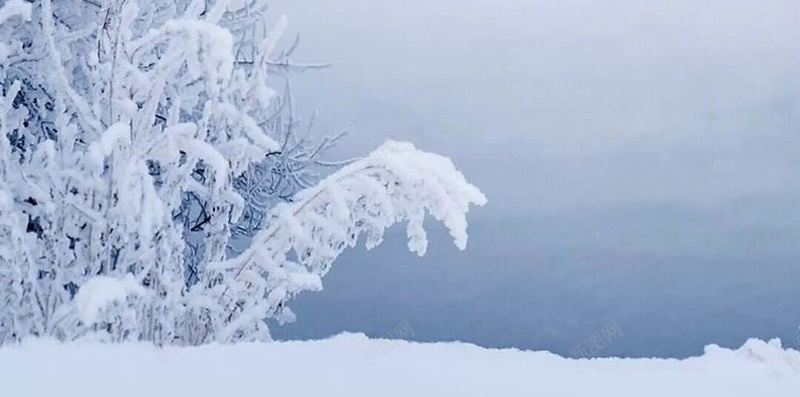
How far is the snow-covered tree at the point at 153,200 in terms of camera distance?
386 cm

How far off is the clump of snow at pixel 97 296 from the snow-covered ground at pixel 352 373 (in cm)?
65

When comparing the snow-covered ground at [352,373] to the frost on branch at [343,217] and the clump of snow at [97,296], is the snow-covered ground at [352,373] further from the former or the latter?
the frost on branch at [343,217]

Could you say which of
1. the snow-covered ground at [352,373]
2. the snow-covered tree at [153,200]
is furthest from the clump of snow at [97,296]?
the snow-covered ground at [352,373]

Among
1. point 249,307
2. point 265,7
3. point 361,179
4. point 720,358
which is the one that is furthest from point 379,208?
point 265,7

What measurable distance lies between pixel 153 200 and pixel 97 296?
28.2 inches

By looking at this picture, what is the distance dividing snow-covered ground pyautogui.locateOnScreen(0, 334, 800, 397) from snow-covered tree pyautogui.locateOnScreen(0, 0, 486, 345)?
1039 millimetres

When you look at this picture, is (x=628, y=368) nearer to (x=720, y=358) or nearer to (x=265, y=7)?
(x=720, y=358)

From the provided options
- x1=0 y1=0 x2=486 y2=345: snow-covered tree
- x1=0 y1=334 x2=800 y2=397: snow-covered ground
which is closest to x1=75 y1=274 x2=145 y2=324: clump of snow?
x1=0 y1=0 x2=486 y2=345: snow-covered tree

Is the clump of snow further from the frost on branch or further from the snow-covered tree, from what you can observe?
the frost on branch

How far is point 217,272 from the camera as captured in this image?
453 cm

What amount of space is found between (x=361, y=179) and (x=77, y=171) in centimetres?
131

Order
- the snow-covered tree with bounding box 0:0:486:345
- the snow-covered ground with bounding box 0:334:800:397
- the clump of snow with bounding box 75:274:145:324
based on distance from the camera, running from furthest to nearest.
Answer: the snow-covered tree with bounding box 0:0:486:345 < the clump of snow with bounding box 75:274:145:324 < the snow-covered ground with bounding box 0:334:800:397

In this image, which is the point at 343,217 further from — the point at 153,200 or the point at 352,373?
the point at 352,373

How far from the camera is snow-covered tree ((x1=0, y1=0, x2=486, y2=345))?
3863 mm
